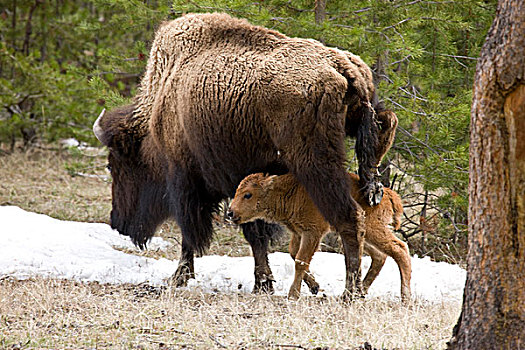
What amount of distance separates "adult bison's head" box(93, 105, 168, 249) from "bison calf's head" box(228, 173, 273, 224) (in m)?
1.46

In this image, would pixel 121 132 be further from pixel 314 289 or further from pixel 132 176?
pixel 314 289

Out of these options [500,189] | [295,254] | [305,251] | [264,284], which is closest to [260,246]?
[264,284]

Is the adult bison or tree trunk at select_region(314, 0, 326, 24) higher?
tree trunk at select_region(314, 0, 326, 24)

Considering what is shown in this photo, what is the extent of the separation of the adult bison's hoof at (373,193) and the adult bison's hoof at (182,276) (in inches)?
88.9

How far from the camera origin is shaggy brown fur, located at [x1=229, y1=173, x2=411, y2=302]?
5938mm

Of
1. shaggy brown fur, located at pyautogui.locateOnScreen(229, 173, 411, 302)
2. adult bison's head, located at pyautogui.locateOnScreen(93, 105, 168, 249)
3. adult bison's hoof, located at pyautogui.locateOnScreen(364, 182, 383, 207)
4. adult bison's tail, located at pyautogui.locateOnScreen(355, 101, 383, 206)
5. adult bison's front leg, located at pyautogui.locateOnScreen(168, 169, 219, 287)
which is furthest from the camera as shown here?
adult bison's head, located at pyautogui.locateOnScreen(93, 105, 168, 249)

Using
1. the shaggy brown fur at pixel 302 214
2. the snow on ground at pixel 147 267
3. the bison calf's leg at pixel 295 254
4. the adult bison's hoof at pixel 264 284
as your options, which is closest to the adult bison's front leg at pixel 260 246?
the adult bison's hoof at pixel 264 284

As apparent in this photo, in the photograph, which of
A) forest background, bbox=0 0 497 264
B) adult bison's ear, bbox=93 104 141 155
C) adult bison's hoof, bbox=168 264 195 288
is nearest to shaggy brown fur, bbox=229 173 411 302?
adult bison's hoof, bbox=168 264 195 288

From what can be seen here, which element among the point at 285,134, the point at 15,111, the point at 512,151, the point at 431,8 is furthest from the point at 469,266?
the point at 15,111

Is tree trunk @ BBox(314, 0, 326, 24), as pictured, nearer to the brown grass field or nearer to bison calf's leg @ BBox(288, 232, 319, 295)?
bison calf's leg @ BBox(288, 232, 319, 295)

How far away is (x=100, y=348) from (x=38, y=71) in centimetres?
990

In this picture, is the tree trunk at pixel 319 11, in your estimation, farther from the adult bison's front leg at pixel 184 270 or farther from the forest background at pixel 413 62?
the adult bison's front leg at pixel 184 270

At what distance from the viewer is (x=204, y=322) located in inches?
192

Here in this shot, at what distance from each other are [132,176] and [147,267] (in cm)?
113
